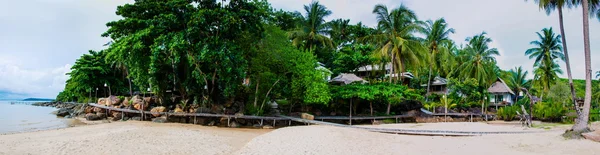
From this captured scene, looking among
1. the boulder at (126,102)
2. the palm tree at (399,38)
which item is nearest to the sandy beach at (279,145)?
the boulder at (126,102)

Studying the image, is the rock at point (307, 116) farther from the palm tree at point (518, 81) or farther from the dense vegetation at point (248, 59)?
the palm tree at point (518, 81)

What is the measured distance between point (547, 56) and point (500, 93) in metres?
6.53

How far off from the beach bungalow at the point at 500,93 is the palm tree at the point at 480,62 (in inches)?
139

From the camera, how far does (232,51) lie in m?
19.0

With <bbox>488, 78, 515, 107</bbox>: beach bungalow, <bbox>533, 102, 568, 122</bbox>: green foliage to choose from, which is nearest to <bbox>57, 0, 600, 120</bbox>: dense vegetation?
<bbox>533, 102, 568, 122</bbox>: green foliage

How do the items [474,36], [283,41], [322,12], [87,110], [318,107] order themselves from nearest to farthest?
1. [283,41]
2. [318,107]
3. [87,110]
4. [322,12]
5. [474,36]

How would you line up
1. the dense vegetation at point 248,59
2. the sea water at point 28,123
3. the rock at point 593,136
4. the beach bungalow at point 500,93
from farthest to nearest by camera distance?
the beach bungalow at point 500,93
the dense vegetation at point 248,59
the sea water at point 28,123
the rock at point 593,136

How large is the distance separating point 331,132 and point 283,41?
32.2ft

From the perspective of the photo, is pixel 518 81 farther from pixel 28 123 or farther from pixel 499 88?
pixel 28 123

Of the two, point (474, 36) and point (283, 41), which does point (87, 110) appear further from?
point (474, 36)

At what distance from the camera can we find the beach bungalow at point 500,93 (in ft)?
127

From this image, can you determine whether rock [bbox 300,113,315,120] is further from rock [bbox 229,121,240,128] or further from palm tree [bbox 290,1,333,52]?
palm tree [bbox 290,1,333,52]

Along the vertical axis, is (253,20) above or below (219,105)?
above

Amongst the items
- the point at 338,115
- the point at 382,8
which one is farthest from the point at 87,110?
the point at 382,8
